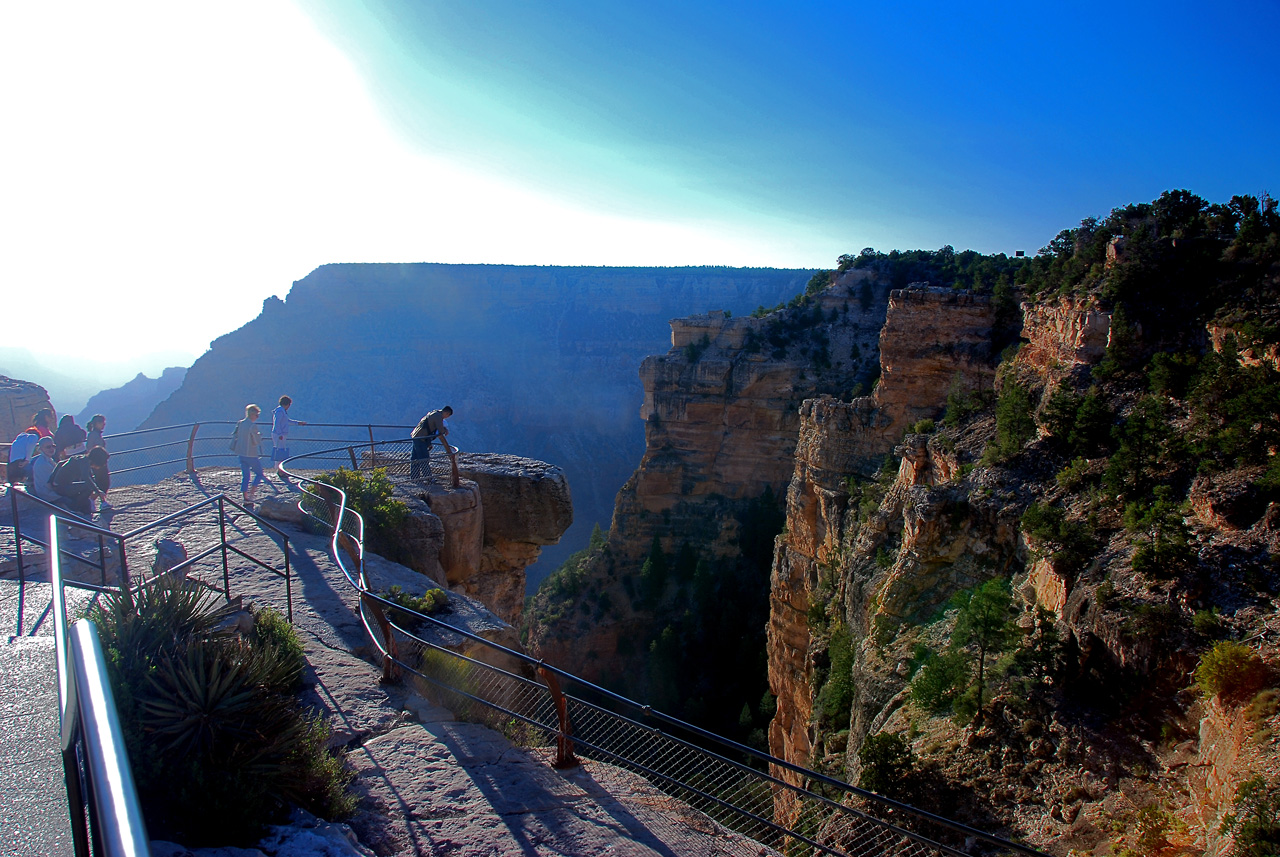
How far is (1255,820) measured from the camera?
3.99m

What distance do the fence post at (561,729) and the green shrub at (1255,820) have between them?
428 centimetres

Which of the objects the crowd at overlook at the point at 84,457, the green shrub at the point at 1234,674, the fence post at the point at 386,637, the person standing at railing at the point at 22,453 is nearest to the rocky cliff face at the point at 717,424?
the crowd at overlook at the point at 84,457

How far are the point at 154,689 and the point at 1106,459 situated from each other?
1120 cm

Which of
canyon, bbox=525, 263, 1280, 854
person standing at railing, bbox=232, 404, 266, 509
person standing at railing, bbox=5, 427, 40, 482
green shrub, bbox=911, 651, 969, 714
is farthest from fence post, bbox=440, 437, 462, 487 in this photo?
green shrub, bbox=911, 651, 969, 714

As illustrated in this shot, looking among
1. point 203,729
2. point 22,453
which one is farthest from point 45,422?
point 203,729

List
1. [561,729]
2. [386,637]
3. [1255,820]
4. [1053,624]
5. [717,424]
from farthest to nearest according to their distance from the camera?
[717,424] → [1053,624] → [386,637] → [561,729] → [1255,820]

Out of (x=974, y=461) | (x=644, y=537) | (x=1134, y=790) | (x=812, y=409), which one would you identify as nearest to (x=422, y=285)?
(x=644, y=537)

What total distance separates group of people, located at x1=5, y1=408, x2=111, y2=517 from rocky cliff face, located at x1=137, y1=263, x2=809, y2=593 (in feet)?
215

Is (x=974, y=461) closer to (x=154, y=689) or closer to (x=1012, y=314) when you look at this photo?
(x=1012, y=314)

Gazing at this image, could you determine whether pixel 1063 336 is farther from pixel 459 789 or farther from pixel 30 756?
pixel 30 756

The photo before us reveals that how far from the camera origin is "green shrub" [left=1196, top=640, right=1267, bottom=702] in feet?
16.7

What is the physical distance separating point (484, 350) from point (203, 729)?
9247 cm

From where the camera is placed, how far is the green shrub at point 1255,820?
3838mm

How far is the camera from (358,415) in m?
84.8
